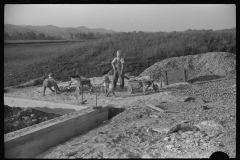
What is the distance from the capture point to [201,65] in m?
14.2

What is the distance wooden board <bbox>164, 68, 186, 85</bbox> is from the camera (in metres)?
11.3

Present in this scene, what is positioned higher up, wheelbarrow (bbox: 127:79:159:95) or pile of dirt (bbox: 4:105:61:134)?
wheelbarrow (bbox: 127:79:159:95)

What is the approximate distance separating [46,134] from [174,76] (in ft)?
23.8

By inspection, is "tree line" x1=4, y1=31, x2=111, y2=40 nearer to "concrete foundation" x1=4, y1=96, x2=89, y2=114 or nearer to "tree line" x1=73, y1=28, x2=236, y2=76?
"tree line" x1=73, y1=28, x2=236, y2=76

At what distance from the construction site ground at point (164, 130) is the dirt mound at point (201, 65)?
13.5ft

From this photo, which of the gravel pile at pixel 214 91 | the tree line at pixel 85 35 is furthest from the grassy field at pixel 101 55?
the tree line at pixel 85 35

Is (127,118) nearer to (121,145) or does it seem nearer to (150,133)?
(150,133)

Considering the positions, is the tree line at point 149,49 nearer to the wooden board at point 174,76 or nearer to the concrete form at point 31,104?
the wooden board at point 174,76

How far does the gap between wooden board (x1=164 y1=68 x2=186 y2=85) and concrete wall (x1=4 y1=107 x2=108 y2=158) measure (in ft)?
16.3

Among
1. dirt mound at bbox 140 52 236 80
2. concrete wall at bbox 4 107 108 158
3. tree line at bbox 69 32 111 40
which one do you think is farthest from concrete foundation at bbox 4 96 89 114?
tree line at bbox 69 32 111 40

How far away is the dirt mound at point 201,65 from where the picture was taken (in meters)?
13.3

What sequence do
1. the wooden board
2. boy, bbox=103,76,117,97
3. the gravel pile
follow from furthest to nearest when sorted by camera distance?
the wooden board, boy, bbox=103,76,117,97, the gravel pile

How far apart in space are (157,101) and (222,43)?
46.5 ft
